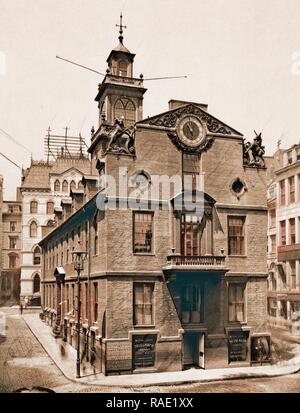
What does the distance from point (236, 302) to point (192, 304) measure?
9.28 ft

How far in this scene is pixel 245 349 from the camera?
27391 millimetres

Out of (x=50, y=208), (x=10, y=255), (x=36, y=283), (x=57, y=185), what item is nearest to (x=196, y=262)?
(x=57, y=185)

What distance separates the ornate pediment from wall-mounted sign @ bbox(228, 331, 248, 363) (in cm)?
1180

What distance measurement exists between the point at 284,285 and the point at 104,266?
91.5ft

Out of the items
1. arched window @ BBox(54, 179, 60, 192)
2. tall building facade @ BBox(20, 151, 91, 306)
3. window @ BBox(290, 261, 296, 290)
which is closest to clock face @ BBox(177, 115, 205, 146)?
window @ BBox(290, 261, 296, 290)

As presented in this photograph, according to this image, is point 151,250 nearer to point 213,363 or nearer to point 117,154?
point 117,154

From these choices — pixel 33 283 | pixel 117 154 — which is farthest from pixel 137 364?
pixel 33 283

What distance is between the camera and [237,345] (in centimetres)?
2722

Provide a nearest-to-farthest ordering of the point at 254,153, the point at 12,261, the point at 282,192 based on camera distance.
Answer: the point at 254,153, the point at 282,192, the point at 12,261

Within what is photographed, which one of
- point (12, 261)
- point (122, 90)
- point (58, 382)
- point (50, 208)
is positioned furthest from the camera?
point (12, 261)

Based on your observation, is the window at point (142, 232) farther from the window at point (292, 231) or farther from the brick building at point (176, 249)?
the window at point (292, 231)

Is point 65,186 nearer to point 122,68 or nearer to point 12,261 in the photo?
point 12,261

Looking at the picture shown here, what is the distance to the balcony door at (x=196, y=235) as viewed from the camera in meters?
26.9

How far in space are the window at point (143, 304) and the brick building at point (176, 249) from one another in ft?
0.18
